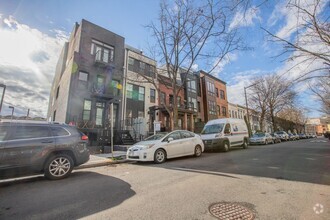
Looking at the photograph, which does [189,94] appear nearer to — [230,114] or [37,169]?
[230,114]

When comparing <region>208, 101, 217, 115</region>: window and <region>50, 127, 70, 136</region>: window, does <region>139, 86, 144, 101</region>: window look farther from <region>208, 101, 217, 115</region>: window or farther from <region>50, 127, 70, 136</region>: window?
<region>50, 127, 70, 136</region>: window

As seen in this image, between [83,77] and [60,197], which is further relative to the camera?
[83,77]

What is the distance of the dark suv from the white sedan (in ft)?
9.08

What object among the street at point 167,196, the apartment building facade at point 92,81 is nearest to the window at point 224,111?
the apartment building facade at point 92,81

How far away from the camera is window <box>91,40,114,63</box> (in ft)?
61.3

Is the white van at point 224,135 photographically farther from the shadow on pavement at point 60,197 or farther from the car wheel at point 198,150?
the shadow on pavement at point 60,197

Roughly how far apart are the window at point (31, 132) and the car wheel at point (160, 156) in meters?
4.59

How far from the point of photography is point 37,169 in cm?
558

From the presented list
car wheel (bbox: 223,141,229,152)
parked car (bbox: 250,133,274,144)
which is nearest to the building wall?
car wheel (bbox: 223,141,229,152)

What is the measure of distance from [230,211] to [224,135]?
405 inches

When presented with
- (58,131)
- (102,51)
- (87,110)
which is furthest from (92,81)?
(58,131)

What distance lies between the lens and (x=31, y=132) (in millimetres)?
5758

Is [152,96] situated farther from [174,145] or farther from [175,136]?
[174,145]

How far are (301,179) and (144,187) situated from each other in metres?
4.54
